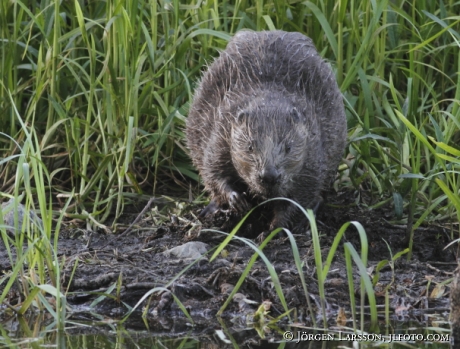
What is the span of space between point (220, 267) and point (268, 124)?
101 centimetres

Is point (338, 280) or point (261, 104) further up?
point (261, 104)

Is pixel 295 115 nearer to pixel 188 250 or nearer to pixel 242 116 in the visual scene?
pixel 242 116

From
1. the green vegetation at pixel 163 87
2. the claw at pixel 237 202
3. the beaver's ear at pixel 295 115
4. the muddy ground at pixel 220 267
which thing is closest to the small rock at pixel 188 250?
the muddy ground at pixel 220 267

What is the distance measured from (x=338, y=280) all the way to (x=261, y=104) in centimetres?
129

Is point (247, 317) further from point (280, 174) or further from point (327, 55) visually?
point (327, 55)

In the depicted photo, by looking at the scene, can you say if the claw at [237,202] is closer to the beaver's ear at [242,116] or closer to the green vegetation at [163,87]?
the beaver's ear at [242,116]

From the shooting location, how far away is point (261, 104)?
19.4ft

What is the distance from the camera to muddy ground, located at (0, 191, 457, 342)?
16.0ft

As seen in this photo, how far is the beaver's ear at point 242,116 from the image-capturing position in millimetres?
5840

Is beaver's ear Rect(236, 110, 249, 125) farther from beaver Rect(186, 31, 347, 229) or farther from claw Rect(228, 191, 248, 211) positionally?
claw Rect(228, 191, 248, 211)

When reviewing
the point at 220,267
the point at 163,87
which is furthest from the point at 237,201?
the point at 163,87

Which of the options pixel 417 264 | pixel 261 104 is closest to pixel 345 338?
pixel 417 264

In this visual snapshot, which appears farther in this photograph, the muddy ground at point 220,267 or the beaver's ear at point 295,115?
the beaver's ear at point 295,115

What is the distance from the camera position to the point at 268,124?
5793mm
